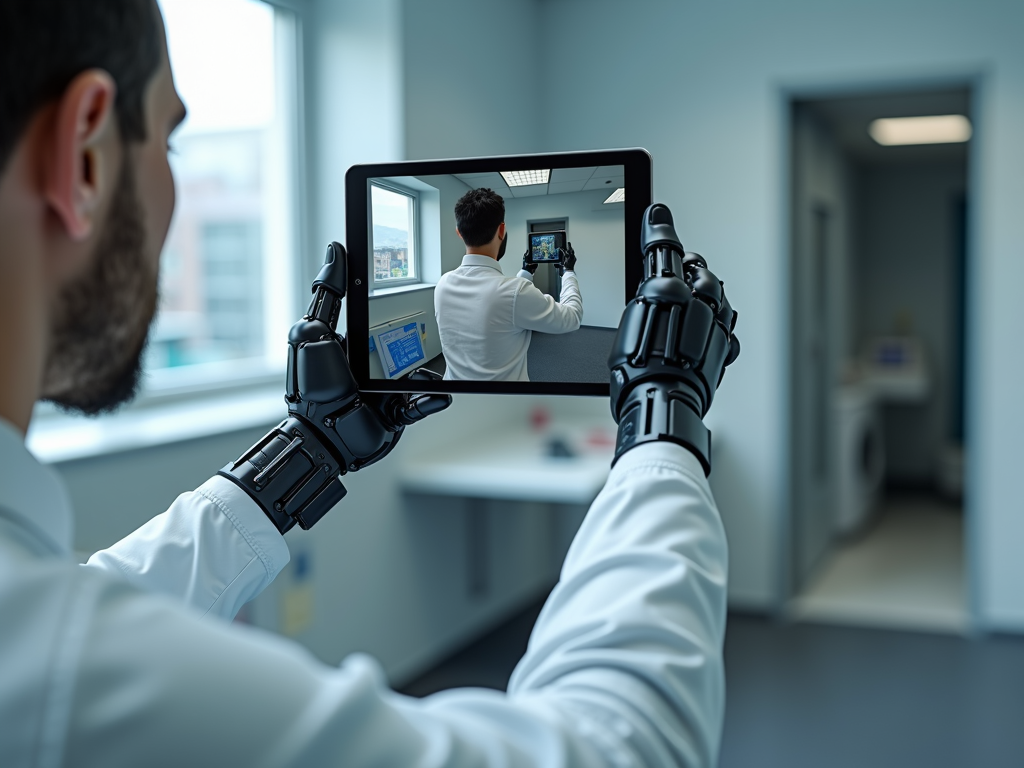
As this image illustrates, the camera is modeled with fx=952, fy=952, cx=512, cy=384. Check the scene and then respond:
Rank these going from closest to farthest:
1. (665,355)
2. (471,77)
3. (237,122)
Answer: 1. (665,355)
2. (237,122)
3. (471,77)

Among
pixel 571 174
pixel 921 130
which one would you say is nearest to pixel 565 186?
pixel 571 174

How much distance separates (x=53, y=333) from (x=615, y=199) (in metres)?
0.54

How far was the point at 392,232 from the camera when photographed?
0.96 meters

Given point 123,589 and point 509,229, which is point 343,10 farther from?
point 123,589

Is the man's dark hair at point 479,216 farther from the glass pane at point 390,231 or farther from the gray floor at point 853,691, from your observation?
the gray floor at point 853,691

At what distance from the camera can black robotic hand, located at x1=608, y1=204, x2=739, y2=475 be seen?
0.78m

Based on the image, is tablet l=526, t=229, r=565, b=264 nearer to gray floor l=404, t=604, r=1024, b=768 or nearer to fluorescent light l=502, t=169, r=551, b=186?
fluorescent light l=502, t=169, r=551, b=186

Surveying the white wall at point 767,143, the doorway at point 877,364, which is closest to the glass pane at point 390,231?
the white wall at point 767,143

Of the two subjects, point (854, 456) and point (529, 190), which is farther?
point (854, 456)

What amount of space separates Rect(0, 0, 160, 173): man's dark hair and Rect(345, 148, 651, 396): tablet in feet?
1.31

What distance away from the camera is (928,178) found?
5.24 m

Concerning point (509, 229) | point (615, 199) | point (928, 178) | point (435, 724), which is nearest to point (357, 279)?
point (509, 229)

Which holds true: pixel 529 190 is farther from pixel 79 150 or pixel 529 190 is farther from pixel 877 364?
pixel 877 364

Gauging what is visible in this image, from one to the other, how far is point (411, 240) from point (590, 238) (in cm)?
18
